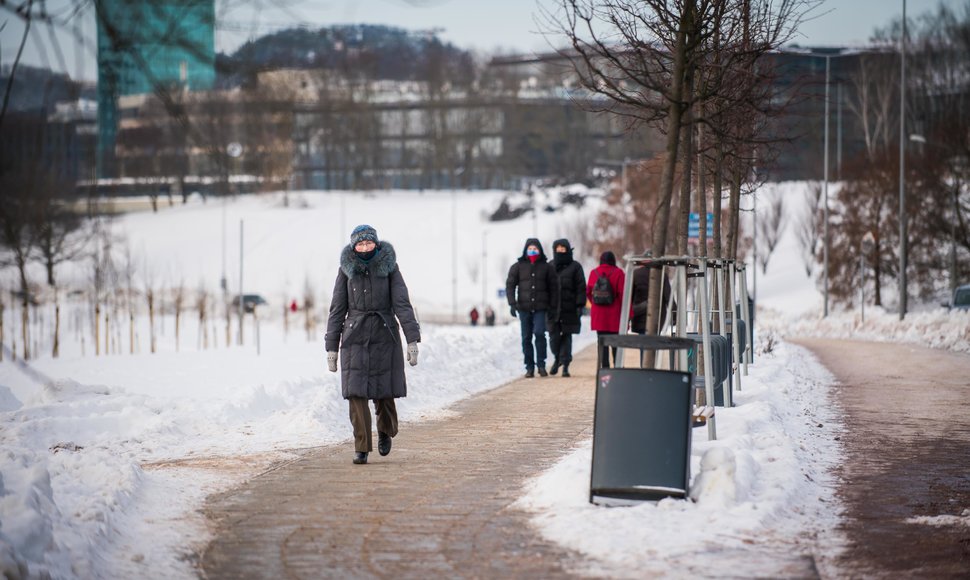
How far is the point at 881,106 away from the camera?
323 feet

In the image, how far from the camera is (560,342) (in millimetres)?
20516

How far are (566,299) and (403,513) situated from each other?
1150 centimetres

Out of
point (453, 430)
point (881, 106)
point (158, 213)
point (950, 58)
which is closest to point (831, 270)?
point (950, 58)

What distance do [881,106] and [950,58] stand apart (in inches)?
427

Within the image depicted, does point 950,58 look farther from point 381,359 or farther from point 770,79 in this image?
point 381,359

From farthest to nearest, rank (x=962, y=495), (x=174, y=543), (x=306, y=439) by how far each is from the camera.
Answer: (x=306, y=439), (x=962, y=495), (x=174, y=543)

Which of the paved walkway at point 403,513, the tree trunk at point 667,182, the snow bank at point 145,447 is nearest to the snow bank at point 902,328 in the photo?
the snow bank at point 145,447

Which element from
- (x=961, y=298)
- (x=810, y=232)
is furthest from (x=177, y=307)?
(x=810, y=232)

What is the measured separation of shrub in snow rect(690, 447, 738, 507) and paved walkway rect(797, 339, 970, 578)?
0.81 metres

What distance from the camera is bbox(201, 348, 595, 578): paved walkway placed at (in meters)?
7.66

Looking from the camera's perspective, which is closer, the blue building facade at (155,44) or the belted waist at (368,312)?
the blue building facade at (155,44)

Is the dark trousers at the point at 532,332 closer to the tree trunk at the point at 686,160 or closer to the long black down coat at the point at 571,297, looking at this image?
the long black down coat at the point at 571,297

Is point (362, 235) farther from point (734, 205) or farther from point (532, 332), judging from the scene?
point (734, 205)

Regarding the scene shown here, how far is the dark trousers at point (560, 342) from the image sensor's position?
20391 mm
